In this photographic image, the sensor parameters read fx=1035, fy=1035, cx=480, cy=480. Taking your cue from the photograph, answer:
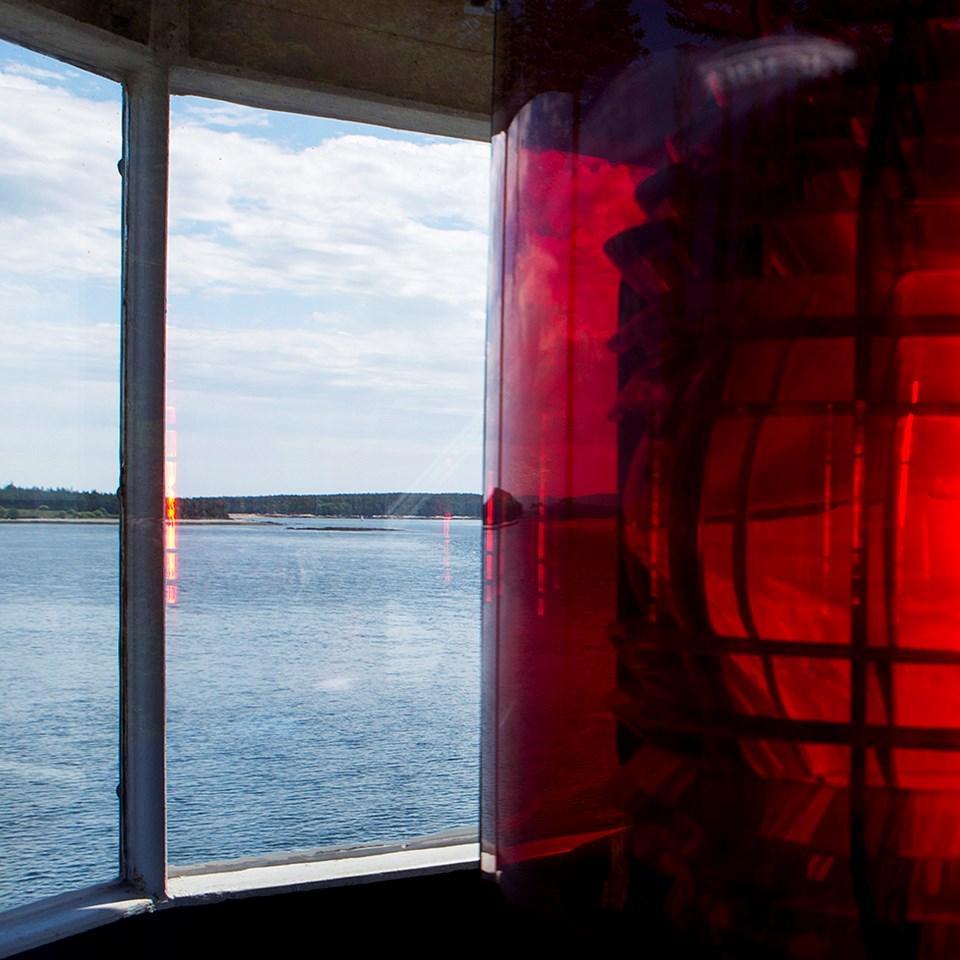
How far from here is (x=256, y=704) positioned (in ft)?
113

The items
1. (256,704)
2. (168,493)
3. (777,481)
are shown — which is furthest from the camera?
(256,704)

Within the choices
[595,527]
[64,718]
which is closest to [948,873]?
[595,527]

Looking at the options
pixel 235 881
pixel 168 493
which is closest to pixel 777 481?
pixel 168 493

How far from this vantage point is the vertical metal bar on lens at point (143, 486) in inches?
50.4

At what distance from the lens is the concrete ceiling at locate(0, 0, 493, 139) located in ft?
4.02

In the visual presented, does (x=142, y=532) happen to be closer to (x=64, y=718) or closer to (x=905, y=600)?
(x=905, y=600)

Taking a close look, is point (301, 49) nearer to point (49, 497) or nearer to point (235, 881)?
point (235, 881)

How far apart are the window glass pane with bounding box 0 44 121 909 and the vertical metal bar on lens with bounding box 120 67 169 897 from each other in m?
16.9

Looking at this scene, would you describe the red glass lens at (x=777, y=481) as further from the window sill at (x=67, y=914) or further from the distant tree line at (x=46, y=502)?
the distant tree line at (x=46, y=502)

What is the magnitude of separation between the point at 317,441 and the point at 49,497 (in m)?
12.3

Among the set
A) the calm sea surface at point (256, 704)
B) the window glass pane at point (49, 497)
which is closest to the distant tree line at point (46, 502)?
the window glass pane at point (49, 497)

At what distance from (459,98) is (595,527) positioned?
3.77 ft

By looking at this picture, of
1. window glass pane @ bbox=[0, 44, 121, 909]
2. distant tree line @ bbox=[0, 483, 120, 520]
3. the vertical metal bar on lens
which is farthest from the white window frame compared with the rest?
distant tree line @ bbox=[0, 483, 120, 520]

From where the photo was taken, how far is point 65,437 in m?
41.7
